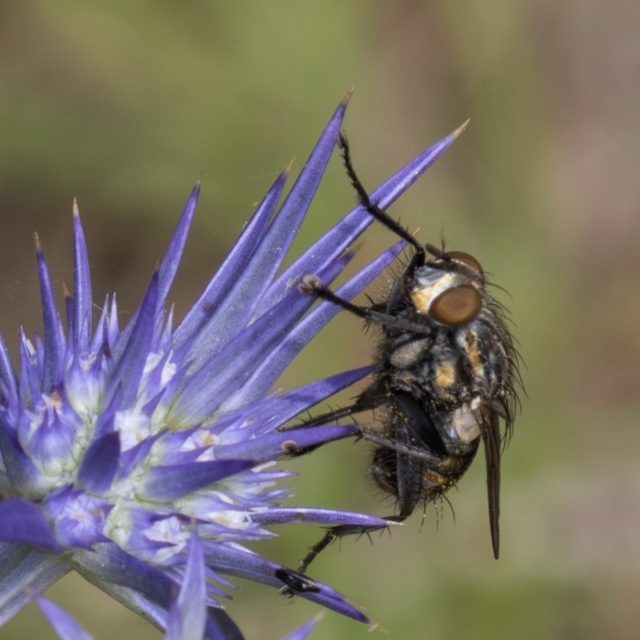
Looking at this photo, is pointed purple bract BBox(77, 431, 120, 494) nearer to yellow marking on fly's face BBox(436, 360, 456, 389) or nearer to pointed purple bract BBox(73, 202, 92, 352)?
pointed purple bract BBox(73, 202, 92, 352)

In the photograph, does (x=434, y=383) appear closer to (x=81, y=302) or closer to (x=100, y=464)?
(x=81, y=302)

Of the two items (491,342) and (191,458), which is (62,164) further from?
(191,458)

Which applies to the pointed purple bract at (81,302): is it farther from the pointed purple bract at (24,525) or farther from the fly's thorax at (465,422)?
the fly's thorax at (465,422)

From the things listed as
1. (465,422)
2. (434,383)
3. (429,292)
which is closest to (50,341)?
(429,292)

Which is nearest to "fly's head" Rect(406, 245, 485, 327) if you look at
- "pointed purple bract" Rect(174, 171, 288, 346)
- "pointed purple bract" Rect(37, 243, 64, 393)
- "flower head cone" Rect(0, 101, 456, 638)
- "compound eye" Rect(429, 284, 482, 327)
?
"compound eye" Rect(429, 284, 482, 327)

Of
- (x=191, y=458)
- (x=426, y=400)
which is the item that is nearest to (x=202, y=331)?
(x=191, y=458)

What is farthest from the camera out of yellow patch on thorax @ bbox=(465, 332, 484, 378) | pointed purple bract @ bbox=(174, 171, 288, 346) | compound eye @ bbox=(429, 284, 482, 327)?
yellow patch on thorax @ bbox=(465, 332, 484, 378)
